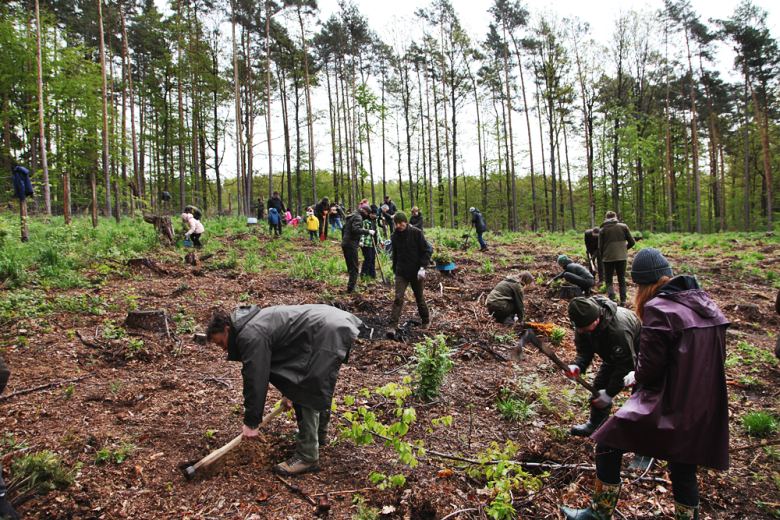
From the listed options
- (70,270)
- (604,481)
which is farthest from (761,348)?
(70,270)

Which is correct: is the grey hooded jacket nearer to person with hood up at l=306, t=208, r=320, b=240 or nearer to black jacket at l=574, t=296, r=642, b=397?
black jacket at l=574, t=296, r=642, b=397

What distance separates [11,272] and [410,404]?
7.41 meters

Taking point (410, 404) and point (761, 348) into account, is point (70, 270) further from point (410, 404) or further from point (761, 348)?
point (761, 348)

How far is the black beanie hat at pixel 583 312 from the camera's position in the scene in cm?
301

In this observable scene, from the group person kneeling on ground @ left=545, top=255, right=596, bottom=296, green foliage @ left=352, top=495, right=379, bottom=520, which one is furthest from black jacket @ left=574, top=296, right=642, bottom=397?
person kneeling on ground @ left=545, top=255, right=596, bottom=296

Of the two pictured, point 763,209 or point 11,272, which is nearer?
point 11,272

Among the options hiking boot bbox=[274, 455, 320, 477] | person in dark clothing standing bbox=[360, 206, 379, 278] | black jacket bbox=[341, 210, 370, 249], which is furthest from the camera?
person in dark clothing standing bbox=[360, 206, 379, 278]

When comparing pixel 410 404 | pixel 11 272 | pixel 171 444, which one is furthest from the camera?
pixel 11 272

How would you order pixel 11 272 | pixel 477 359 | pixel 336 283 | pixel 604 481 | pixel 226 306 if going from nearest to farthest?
1. pixel 604 481
2. pixel 477 359
3. pixel 11 272
4. pixel 226 306
5. pixel 336 283

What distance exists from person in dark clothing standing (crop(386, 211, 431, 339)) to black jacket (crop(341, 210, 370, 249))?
207 cm

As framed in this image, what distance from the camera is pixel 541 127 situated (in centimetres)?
2703

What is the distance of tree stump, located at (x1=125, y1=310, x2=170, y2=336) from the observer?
5.59 meters

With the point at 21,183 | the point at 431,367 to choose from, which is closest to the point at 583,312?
the point at 431,367

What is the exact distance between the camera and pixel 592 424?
140 inches
